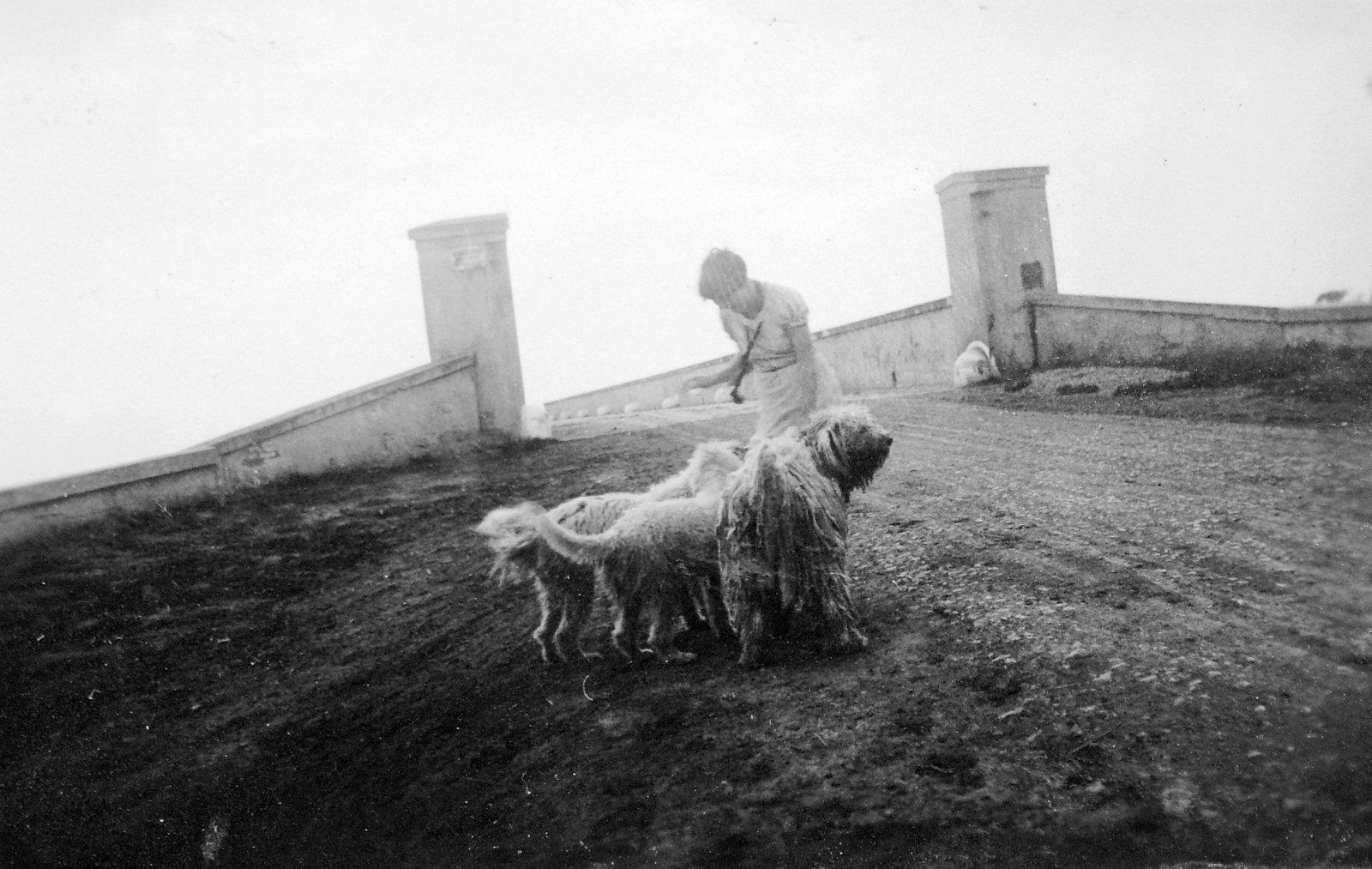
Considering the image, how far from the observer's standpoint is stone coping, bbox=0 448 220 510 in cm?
479

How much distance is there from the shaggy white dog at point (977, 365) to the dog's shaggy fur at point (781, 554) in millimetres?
7997

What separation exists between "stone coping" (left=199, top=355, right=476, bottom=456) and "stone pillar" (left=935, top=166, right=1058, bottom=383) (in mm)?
7449

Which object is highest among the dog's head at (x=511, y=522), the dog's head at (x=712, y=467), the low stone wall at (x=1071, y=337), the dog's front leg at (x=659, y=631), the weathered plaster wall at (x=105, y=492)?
the low stone wall at (x=1071, y=337)

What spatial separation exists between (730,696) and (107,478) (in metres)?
3.97

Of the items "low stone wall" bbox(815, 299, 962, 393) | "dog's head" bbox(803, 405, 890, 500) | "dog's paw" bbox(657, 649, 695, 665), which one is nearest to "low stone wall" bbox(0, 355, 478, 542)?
"dog's paw" bbox(657, 649, 695, 665)

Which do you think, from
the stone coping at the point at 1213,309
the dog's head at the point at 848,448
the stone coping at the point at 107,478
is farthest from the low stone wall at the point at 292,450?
the stone coping at the point at 1213,309

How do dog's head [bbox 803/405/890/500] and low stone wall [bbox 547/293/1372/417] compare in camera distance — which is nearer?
dog's head [bbox 803/405/890/500]

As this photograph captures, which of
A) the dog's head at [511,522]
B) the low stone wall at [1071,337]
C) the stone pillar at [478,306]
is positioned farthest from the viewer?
the low stone wall at [1071,337]

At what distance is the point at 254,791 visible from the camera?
3.35 metres

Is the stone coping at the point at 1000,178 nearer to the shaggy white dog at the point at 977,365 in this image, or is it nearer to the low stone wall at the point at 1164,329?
the low stone wall at the point at 1164,329

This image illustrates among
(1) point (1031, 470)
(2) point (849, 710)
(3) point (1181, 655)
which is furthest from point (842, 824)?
(1) point (1031, 470)

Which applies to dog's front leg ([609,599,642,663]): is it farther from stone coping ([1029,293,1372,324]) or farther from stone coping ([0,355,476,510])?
stone coping ([1029,293,1372,324])

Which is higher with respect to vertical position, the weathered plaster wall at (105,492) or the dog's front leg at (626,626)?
the weathered plaster wall at (105,492)

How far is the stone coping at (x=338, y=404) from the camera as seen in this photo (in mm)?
5961
